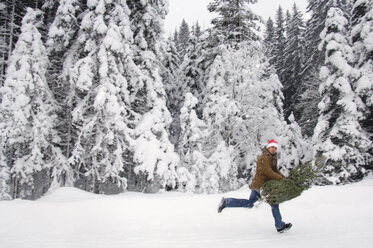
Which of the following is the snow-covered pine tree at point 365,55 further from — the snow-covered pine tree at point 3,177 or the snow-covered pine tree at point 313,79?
the snow-covered pine tree at point 3,177

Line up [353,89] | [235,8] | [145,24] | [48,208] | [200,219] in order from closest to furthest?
1. [200,219]
2. [48,208]
3. [353,89]
4. [145,24]
5. [235,8]

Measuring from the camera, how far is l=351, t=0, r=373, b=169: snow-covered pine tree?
13.8m

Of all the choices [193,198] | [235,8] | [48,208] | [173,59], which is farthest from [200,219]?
[173,59]

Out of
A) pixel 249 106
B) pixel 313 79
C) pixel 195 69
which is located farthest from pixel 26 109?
A: pixel 313 79

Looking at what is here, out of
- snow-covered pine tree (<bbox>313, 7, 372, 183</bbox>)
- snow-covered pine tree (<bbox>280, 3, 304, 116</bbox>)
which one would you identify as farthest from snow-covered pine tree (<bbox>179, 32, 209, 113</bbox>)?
snow-covered pine tree (<bbox>280, 3, 304, 116</bbox>)

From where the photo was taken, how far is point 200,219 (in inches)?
301

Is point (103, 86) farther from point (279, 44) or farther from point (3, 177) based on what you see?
point (279, 44)

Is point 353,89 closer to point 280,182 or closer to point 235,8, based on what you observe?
point 235,8

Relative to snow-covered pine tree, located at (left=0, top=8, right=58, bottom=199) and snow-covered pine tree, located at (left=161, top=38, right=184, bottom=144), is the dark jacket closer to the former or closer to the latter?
snow-covered pine tree, located at (left=0, top=8, right=58, bottom=199)

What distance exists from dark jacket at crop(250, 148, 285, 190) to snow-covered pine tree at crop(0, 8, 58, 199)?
12366 mm

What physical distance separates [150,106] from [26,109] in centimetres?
643

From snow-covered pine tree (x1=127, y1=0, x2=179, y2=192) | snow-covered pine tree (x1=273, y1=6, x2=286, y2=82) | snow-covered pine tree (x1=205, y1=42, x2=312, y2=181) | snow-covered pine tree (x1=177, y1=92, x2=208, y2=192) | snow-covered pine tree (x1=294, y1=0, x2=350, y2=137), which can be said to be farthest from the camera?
snow-covered pine tree (x1=273, y1=6, x2=286, y2=82)

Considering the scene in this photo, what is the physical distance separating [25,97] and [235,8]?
45.9 feet

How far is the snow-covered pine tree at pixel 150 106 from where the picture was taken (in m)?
14.3
